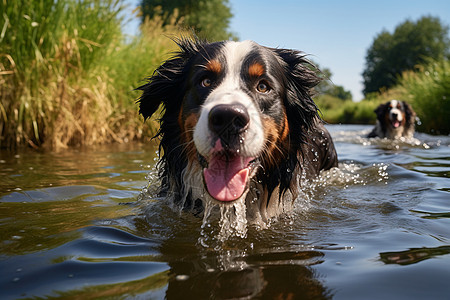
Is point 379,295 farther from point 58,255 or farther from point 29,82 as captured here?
point 29,82

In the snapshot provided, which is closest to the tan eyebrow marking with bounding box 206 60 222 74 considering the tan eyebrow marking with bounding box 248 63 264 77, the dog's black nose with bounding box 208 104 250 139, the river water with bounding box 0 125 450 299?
the tan eyebrow marking with bounding box 248 63 264 77

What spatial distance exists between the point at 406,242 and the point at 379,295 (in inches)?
38.4

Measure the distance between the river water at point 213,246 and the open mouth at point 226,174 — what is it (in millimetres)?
316

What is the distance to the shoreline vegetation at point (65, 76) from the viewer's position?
23.4ft

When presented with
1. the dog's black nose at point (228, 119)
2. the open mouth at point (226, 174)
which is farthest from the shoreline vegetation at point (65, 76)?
the dog's black nose at point (228, 119)

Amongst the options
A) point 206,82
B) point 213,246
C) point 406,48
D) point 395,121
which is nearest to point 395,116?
point 395,121

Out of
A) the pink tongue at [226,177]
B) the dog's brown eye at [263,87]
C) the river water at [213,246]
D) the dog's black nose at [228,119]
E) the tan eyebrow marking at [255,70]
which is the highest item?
the tan eyebrow marking at [255,70]

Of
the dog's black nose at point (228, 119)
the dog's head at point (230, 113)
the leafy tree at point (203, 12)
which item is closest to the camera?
the dog's black nose at point (228, 119)

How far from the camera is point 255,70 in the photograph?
3158 millimetres

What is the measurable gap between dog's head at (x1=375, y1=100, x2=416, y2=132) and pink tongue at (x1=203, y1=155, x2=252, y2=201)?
32.0 ft

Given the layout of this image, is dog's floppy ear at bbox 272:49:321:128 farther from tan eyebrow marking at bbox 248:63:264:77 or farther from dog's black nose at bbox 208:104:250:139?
dog's black nose at bbox 208:104:250:139

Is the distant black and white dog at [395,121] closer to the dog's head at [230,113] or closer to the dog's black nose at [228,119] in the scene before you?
the dog's head at [230,113]

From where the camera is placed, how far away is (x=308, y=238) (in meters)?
2.83

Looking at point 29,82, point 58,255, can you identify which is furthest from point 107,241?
point 29,82
